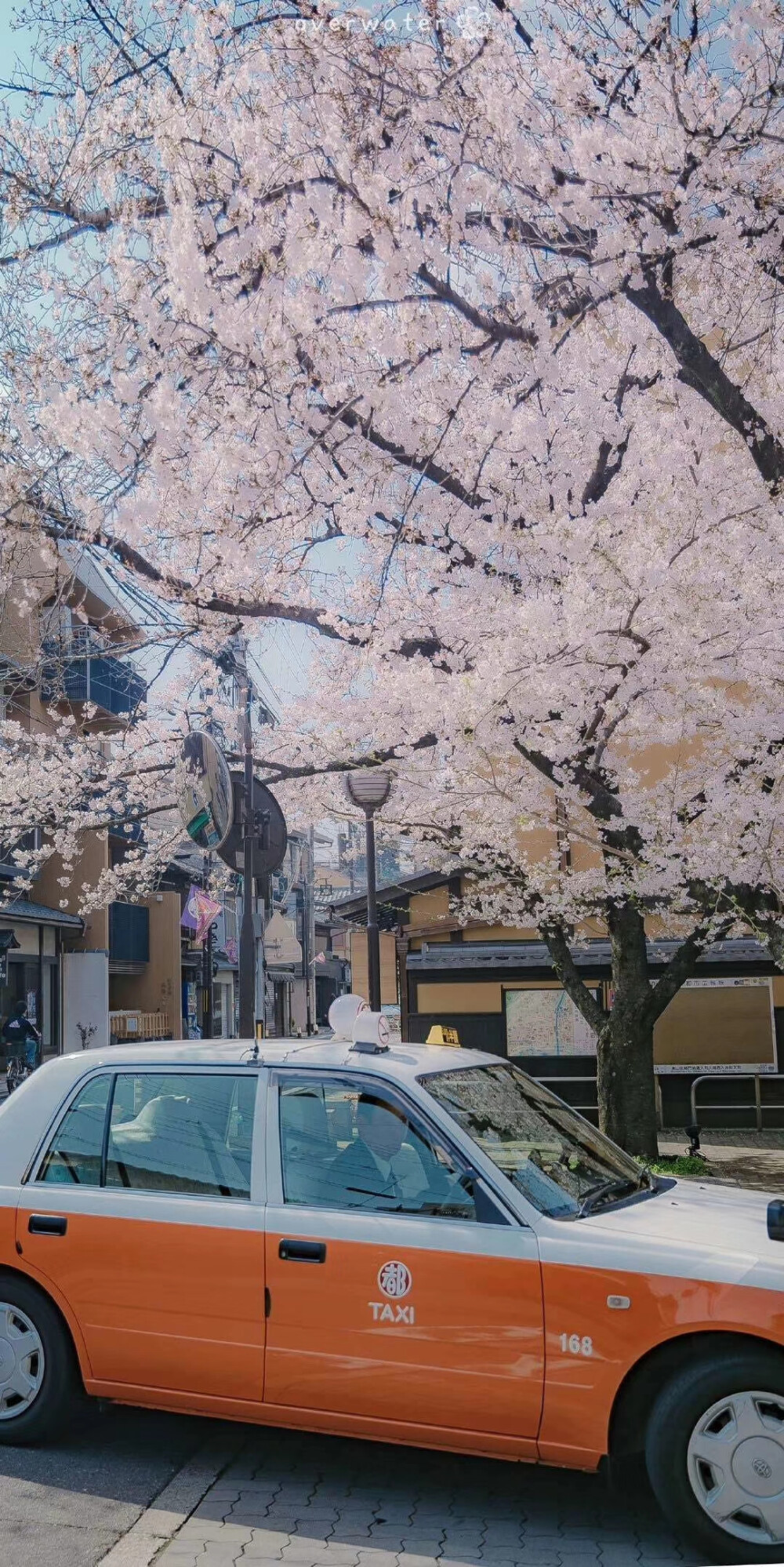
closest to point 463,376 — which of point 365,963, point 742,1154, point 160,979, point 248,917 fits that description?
point 248,917

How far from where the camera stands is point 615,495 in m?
10.6

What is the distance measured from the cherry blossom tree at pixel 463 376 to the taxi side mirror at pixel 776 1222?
3.76 m

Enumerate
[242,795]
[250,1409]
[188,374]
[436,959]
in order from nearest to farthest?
[250,1409] < [188,374] < [242,795] < [436,959]

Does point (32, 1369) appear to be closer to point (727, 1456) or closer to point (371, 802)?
point (727, 1456)

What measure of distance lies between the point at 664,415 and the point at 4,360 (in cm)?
537

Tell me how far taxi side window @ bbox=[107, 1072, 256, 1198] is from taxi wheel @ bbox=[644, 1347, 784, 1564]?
1692mm

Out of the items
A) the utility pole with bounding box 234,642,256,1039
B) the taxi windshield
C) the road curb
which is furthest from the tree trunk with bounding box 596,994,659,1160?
the road curb

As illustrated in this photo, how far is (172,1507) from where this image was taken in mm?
4285

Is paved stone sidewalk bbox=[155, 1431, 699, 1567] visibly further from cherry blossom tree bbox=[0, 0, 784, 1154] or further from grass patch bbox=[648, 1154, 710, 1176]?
grass patch bbox=[648, 1154, 710, 1176]

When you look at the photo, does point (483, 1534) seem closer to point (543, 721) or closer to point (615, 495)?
point (543, 721)

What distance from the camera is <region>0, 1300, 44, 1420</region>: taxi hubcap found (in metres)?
4.82

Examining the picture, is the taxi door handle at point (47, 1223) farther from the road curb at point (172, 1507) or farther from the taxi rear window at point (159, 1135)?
the road curb at point (172, 1507)

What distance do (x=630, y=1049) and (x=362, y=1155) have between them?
26.3 feet

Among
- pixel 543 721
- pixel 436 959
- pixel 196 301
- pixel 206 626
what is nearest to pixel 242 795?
pixel 206 626
